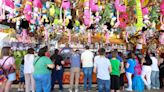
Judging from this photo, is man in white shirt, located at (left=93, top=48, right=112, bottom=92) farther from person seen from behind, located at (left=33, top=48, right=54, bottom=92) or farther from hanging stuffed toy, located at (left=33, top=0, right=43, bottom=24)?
hanging stuffed toy, located at (left=33, top=0, right=43, bottom=24)

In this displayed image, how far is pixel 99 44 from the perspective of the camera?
1498 cm

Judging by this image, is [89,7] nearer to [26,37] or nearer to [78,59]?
[78,59]

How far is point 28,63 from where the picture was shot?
33.7 ft

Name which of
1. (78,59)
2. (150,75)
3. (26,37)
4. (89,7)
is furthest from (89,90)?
(26,37)

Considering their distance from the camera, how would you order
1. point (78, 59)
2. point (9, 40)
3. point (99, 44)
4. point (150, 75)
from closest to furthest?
point (78, 59) → point (150, 75) → point (9, 40) → point (99, 44)

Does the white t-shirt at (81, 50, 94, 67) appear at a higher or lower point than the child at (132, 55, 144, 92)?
higher

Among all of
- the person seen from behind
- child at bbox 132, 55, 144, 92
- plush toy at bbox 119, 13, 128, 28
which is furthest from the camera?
plush toy at bbox 119, 13, 128, 28

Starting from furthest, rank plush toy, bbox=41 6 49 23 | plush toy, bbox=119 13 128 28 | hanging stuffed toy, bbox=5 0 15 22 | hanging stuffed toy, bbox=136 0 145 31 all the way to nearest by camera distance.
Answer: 1. plush toy, bbox=119 13 128 28
2. plush toy, bbox=41 6 49 23
3. hanging stuffed toy, bbox=136 0 145 31
4. hanging stuffed toy, bbox=5 0 15 22

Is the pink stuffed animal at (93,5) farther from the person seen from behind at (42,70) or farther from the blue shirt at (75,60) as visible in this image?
the person seen from behind at (42,70)

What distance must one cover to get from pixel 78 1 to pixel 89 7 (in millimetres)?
1200

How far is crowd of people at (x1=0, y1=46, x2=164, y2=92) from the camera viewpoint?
27.6ft

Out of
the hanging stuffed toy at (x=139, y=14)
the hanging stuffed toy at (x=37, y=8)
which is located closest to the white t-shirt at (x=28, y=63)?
the hanging stuffed toy at (x=37, y=8)

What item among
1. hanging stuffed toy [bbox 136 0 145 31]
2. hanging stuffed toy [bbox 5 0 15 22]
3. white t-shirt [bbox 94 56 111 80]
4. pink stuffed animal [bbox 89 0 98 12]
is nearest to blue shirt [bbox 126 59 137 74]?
hanging stuffed toy [bbox 136 0 145 31]

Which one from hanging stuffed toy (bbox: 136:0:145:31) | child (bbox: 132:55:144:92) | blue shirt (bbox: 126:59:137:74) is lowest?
child (bbox: 132:55:144:92)
